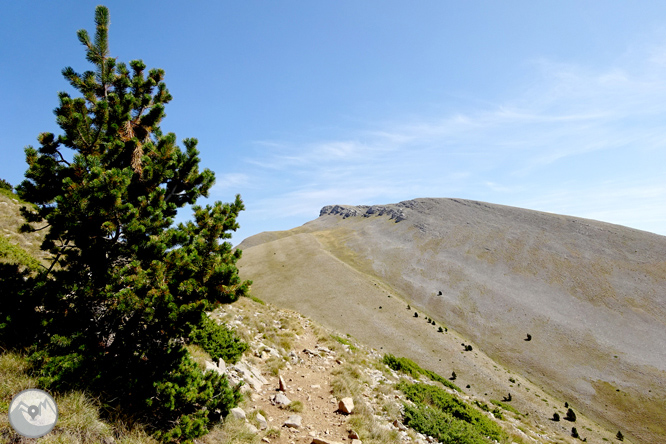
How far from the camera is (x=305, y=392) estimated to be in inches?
449

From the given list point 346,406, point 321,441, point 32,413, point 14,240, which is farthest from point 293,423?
point 14,240

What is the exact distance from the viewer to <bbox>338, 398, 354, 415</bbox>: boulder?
10.3 m

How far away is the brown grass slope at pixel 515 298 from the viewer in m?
42.2

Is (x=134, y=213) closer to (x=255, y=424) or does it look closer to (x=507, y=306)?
(x=255, y=424)

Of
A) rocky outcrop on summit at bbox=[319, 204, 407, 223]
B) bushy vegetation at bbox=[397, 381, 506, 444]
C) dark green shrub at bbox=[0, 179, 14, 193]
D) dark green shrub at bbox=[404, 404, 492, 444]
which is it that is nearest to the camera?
dark green shrub at bbox=[404, 404, 492, 444]

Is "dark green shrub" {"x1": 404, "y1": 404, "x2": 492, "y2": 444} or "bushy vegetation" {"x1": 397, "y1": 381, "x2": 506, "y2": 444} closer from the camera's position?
"dark green shrub" {"x1": 404, "y1": 404, "x2": 492, "y2": 444}

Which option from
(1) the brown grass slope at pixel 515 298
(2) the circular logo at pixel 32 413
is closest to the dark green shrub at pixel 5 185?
(2) the circular logo at pixel 32 413

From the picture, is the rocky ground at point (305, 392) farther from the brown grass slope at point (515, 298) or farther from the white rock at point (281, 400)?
the brown grass slope at point (515, 298)

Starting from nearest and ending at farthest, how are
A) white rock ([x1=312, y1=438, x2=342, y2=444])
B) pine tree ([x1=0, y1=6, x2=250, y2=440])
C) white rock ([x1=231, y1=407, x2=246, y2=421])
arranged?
pine tree ([x1=0, y1=6, x2=250, y2=440]), white rock ([x1=312, y1=438, x2=342, y2=444]), white rock ([x1=231, y1=407, x2=246, y2=421])

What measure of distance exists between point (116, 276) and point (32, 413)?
267cm

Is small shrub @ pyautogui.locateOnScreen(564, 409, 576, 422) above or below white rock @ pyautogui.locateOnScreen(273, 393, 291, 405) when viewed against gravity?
below

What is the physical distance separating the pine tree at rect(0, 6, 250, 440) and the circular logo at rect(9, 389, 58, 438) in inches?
27.7

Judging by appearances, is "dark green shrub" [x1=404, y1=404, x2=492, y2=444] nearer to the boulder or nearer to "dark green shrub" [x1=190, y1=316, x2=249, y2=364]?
the boulder

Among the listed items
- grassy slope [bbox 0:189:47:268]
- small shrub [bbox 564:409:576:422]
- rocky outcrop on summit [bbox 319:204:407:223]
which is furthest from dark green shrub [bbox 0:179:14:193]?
rocky outcrop on summit [bbox 319:204:407:223]
